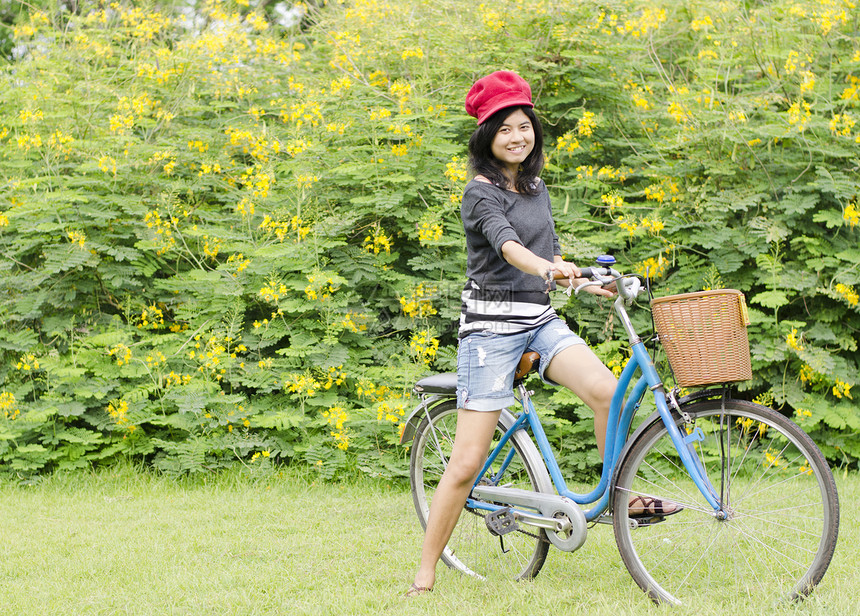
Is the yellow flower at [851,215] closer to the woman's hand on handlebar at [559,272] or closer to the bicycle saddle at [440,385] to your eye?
the bicycle saddle at [440,385]

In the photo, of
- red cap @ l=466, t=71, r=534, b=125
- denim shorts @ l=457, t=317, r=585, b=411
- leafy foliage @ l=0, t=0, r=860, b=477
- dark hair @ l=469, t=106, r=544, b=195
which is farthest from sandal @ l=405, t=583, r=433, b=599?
leafy foliage @ l=0, t=0, r=860, b=477

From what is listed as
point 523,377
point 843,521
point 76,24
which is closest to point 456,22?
point 76,24

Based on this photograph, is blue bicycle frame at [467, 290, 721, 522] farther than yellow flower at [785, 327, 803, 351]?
No

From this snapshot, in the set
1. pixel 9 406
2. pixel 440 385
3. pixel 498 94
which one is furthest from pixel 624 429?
pixel 9 406

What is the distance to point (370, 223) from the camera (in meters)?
5.58

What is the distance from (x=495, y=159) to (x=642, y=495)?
4.28ft

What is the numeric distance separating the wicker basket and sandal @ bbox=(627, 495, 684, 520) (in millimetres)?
484

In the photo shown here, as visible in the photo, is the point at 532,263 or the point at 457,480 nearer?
the point at 532,263

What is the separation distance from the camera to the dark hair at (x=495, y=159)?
296cm

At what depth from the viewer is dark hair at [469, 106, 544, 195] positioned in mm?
2955

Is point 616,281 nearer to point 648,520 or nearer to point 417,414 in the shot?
point 648,520

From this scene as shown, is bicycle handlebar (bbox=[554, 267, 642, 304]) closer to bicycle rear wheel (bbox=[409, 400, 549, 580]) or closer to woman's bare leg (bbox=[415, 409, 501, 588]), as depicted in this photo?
woman's bare leg (bbox=[415, 409, 501, 588])

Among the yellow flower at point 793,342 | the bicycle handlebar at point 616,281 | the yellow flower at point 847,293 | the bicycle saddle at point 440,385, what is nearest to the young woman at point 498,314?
the bicycle handlebar at point 616,281

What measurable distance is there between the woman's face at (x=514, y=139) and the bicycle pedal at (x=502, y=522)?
1315 millimetres
